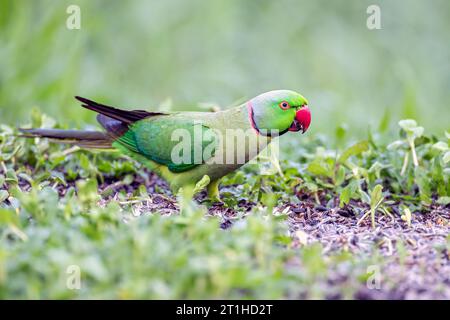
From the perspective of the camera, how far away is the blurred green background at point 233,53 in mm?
6934

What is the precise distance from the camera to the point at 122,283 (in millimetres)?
2404

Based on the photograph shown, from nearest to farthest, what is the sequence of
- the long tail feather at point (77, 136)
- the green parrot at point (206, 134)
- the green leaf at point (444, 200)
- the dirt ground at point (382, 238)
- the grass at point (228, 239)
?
the grass at point (228, 239), the dirt ground at point (382, 238), the green leaf at point (444, 200), the green parrot at point (206, 134), the long tail feather at point (77, 136)

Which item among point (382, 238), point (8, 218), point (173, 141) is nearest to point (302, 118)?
point (173, 141)

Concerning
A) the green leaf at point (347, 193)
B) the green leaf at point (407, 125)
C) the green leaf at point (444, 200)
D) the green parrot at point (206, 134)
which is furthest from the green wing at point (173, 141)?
the green leaf at point (444, 200)

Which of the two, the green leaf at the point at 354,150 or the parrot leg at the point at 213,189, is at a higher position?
the green leaf at the point at 354,150

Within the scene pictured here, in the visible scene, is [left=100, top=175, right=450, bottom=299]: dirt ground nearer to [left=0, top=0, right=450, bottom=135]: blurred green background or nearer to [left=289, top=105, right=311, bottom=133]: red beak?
[left=289, top=105, right=311, bottom=133]: red beak

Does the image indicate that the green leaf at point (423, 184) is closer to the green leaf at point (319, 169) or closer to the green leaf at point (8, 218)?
the green leaf at point (319, 169)

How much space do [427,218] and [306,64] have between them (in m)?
4.85

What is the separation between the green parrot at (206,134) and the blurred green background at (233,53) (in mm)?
2582

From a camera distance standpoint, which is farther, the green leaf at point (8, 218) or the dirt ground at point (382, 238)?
the dirt ground at point (382, 238)

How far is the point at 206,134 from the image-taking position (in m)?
4.04

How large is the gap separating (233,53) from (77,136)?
434cm

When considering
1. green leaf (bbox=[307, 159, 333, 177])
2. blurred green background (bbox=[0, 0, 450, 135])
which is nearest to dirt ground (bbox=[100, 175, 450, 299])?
green leaf (bbox=[307, 159, 333, 177])
